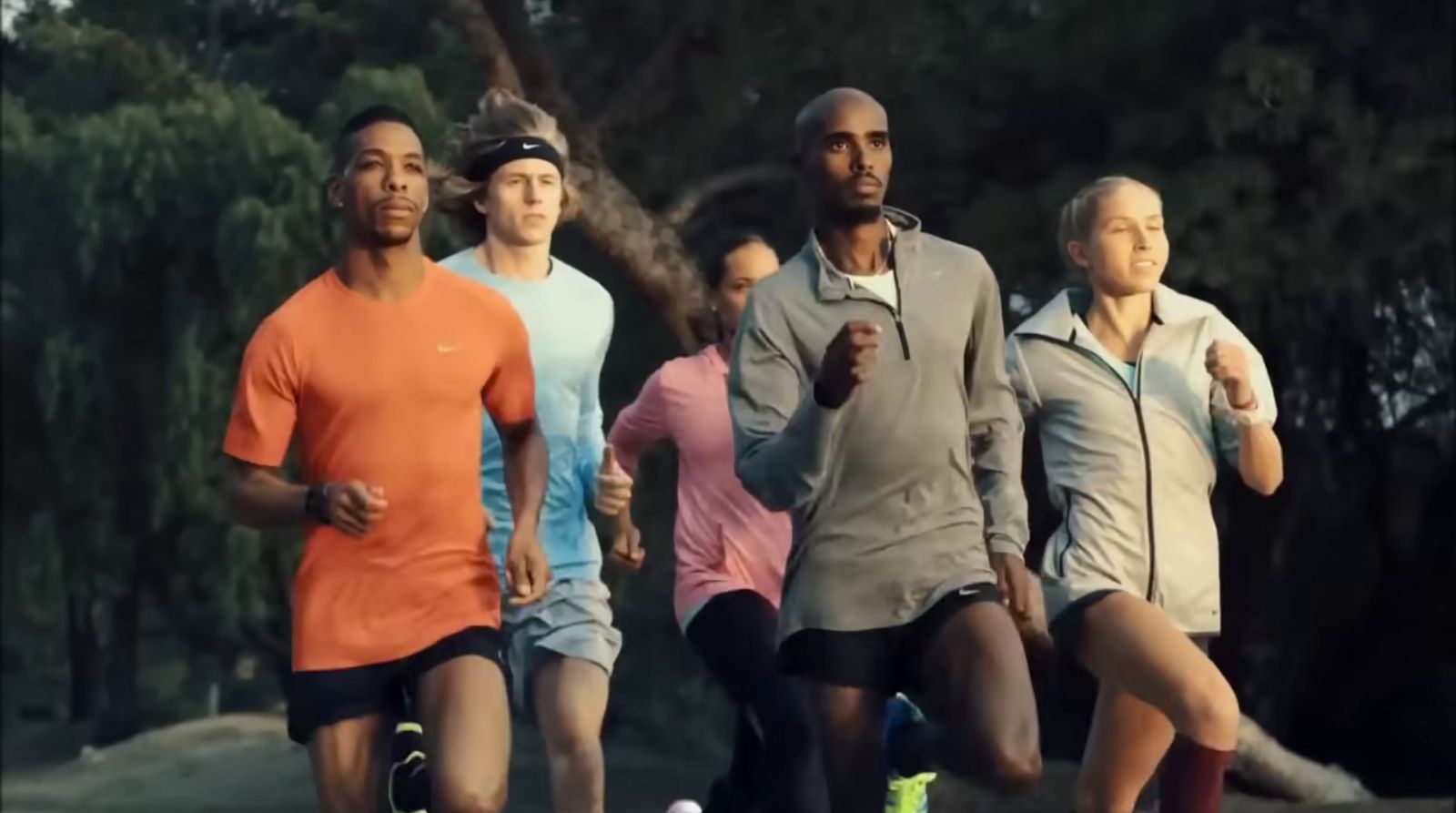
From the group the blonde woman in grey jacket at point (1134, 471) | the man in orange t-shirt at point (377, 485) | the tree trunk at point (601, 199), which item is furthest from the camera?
the tree trunk at point (601, 199)

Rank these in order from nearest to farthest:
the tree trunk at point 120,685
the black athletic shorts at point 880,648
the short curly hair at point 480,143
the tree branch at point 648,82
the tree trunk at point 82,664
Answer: the black athletic shorts at point 880,648
the short curly hair at point 480,143
the tree branch at point 648,82
the tree trunk at point 120,685
the tree trunk at point 82,664

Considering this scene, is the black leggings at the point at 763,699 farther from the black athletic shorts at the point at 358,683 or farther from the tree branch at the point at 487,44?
the tree branch at the point at 487,44

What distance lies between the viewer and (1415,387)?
14.7 metres

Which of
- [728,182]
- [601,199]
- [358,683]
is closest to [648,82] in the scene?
[728,182]

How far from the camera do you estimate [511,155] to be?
24.4ft

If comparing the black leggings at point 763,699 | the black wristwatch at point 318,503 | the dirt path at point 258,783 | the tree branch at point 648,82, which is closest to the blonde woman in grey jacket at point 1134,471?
the black leggings at point 763,699

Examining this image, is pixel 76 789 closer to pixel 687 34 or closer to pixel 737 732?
pixel 687 34

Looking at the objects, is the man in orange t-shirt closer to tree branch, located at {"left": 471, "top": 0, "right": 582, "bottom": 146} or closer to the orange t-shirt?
the orange t-shirt

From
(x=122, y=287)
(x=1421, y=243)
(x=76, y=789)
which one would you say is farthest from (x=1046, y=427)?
(x=122, y=287)

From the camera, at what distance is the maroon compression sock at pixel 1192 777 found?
6734mm

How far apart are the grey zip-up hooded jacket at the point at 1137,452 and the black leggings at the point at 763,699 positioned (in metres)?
0.90

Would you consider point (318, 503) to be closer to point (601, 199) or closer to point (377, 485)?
point (377, 485)

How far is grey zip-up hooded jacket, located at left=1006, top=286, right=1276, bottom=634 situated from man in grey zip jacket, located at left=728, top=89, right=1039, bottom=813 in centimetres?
98

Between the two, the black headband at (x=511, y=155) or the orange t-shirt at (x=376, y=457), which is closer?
the orange t-shirt at (x=376, y=457)
